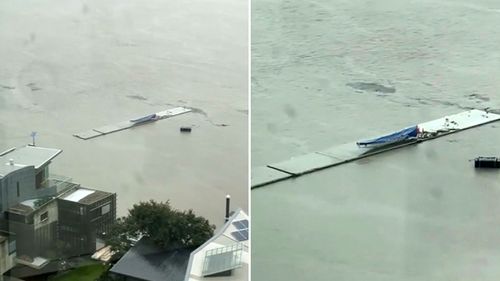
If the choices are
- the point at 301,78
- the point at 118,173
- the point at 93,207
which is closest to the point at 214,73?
the point at 301,78

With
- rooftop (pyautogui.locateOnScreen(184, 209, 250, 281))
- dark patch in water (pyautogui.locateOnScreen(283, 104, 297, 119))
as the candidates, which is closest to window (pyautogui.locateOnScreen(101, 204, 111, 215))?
rooftop (pyautogui.locateOnScreen(184, 209, 250, 281))

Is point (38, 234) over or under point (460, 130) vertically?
under

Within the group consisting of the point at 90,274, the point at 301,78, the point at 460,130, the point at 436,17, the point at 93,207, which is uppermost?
the point at 436,17

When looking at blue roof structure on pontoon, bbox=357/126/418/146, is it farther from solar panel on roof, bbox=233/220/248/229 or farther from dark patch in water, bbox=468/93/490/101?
solar panel on roof, bbox=233/220/248/229

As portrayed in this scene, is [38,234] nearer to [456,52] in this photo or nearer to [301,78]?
[301,78]

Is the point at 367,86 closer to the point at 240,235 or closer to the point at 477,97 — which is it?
the point at 477,97

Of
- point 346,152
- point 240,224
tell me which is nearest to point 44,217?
point 240,224

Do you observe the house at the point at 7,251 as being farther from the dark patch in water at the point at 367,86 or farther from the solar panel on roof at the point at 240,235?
the dark patch in water at the point at 367,86
